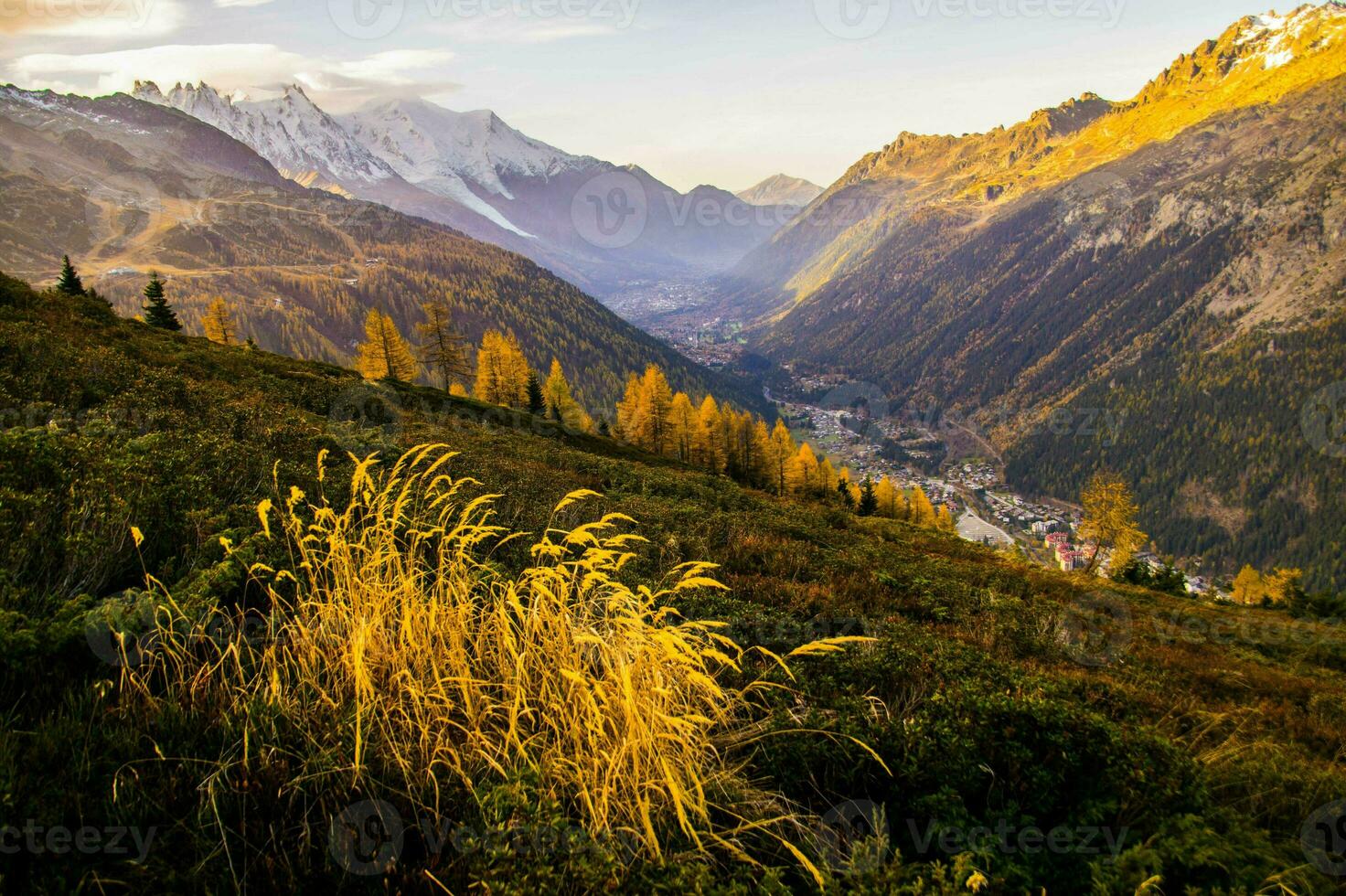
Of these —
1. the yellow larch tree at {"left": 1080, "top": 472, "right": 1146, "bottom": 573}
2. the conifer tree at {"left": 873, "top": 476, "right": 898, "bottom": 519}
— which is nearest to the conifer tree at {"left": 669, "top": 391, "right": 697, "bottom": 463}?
the conifer tree at {"left": 873, "top": 476, "right": 898, "bottom": 519}

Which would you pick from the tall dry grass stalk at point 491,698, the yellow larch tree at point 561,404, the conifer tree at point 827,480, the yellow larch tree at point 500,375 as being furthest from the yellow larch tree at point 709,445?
the tall dry grass stalk at point 491,698

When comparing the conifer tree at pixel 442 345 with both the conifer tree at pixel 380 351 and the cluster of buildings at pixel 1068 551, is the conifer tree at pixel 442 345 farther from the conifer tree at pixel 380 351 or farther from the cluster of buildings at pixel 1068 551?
the cluster of buildings at pixel 1068 551

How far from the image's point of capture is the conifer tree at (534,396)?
58094 millimetres

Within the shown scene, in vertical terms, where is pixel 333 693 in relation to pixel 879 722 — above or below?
above

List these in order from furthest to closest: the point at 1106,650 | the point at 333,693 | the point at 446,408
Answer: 1. the point at 446,408
2. the point at 1106,650
3. the point at 333,693

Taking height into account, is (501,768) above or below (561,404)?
above

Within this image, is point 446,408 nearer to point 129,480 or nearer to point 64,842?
point 129,480

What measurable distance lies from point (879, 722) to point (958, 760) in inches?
21.3

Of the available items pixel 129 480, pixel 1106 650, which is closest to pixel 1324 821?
pixel 1106 650

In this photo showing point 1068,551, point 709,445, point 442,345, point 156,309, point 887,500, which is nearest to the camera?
point 156,309

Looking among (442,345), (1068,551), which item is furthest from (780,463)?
(1068,551)

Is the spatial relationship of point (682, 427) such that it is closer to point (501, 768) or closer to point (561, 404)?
point (561, 404)

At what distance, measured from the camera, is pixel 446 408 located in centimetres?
3578

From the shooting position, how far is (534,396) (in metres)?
58.1
